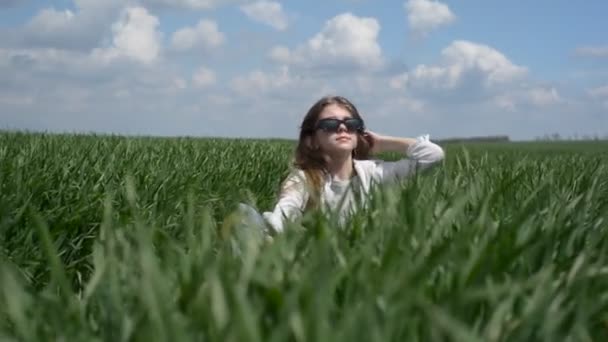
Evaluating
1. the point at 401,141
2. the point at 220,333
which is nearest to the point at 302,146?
the point at 401,141

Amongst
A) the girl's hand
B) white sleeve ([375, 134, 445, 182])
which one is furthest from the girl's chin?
the girl's hand

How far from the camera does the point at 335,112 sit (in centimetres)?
518

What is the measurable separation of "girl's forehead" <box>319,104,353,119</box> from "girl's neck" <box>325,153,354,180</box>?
24cm

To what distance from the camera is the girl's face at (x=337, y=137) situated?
5.02m

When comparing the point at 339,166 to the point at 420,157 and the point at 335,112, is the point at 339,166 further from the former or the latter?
the point at 420,157

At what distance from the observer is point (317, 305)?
4.35 feet

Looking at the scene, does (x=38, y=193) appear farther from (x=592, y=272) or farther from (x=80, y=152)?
(x=592, y=272)

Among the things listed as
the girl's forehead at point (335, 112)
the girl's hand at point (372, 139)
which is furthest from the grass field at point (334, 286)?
the girl's hand at point (372, 139)

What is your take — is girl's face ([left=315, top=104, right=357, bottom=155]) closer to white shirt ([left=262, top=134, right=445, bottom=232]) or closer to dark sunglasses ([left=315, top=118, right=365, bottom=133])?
dark sunglasses ([left=315, top=118, right=365, bottom=133])

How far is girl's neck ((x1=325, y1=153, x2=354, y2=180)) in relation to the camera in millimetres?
5195

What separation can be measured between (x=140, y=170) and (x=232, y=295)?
4.41 m

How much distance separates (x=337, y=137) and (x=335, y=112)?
0.68 ft

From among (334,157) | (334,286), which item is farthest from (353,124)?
(334,286)

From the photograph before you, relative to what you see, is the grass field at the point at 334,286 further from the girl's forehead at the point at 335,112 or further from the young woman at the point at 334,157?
the girl's forehead at the point at 335,112
